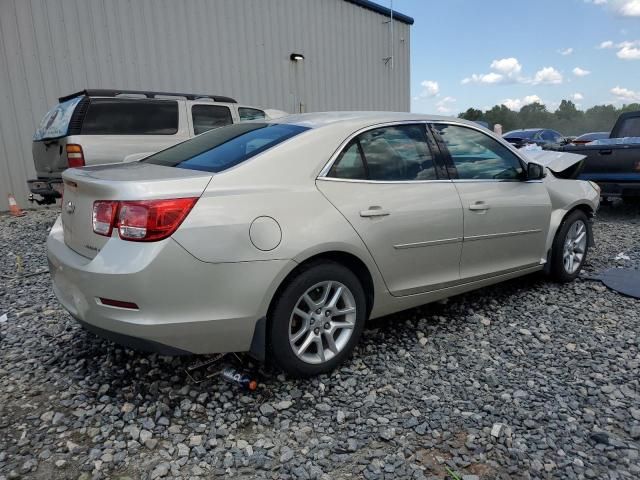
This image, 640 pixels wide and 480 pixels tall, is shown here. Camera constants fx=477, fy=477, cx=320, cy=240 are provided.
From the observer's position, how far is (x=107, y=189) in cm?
235

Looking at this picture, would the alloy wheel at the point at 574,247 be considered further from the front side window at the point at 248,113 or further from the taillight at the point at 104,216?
the front side window at the point at 248,113

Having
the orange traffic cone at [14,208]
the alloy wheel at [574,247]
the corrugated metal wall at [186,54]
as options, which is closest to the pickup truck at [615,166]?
the alloy wheel at [574,247]

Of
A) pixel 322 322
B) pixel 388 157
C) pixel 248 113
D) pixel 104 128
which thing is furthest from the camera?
pixel 248 113

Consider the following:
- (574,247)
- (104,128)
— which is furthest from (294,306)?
(104,128)

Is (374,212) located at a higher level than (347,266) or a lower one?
higher

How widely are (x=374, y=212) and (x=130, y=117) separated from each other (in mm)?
5438

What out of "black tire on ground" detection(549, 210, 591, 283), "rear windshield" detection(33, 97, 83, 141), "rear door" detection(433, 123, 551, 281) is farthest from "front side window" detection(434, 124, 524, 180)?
"rear windshield" detection(33, 97, 83, 141)

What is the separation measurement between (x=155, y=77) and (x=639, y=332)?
32.9 feet

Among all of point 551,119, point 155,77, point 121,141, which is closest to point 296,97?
point 155,77

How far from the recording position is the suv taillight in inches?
87.3

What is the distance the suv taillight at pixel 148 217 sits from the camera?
87.3 inches

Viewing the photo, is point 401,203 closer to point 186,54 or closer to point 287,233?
point 287,233

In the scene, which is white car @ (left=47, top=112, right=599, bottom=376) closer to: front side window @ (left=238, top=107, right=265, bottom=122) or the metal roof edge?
front side window @ (left=238, top=107, right=265, bottom=122)

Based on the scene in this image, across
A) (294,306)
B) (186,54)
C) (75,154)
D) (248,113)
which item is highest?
(186,54)
